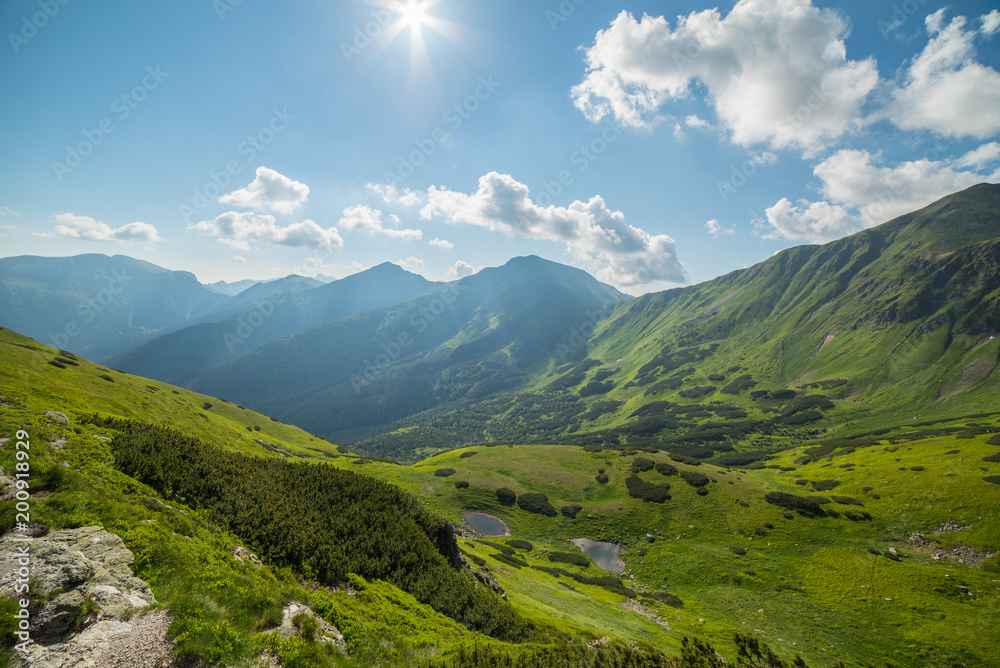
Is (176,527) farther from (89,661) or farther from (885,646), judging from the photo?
(885,646)

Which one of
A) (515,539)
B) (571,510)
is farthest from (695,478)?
(515,539)

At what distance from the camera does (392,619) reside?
54.6ft

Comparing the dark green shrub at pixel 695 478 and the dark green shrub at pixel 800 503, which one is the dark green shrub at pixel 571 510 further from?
the dark green shrub at pixel 800 503

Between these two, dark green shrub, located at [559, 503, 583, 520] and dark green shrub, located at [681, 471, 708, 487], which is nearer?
dark green shrub, located at [681, 471, 708, 487]

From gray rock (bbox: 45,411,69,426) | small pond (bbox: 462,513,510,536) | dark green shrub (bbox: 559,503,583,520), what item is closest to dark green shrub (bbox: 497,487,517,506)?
small pond (bbox: 462,513,510,536)

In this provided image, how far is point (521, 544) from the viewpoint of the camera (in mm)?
61500

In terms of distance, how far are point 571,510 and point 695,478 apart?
25775 millimetres

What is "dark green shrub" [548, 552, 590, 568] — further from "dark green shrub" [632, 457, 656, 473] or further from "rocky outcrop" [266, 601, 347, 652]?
"rocky outcrop" [266, 601, 347, 652]

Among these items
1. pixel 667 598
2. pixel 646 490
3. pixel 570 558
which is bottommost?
pixel 570 558

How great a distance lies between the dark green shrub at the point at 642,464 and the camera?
78481 mm

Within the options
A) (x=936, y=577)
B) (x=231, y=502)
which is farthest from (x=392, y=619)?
(x=936, y=577)

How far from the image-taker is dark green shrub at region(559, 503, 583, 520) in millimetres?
70188

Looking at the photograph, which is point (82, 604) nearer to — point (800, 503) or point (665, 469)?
point (800, 503)

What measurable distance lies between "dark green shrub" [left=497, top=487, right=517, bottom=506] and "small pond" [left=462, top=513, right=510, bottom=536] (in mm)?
4111
